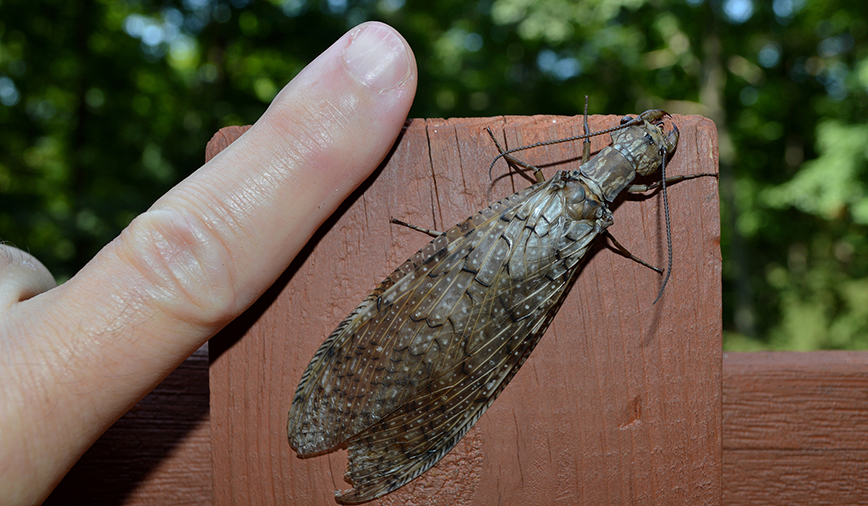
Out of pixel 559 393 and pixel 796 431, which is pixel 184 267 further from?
pixel 796 431

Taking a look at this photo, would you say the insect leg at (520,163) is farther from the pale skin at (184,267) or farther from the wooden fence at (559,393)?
the pale skin at (184,267)

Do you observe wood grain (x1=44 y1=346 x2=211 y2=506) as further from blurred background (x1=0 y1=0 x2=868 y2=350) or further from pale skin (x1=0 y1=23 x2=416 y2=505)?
blurred background (x1=0 y1=0 x2=868 y2=350)

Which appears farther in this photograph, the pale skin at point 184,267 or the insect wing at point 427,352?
the insect wing at point 427,352

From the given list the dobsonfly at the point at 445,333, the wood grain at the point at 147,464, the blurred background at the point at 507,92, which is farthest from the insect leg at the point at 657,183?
the blurred background at the point at 507,92

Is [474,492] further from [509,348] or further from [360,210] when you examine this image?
[360,210]

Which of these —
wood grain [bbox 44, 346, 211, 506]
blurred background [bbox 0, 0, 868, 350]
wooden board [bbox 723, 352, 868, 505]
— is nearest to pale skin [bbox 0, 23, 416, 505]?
wood grain [bbox 44, 346, 211, 506]
